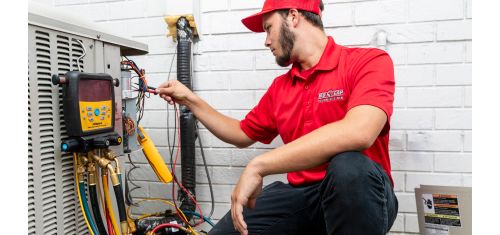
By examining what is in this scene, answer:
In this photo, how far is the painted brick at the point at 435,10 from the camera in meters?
1.57

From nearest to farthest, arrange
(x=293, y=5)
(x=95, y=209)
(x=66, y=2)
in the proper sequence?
1. (x=95, y=209)
2. (x=293, y=5)
3. (x=66, y=2)

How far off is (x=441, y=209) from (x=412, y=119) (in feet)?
1.33

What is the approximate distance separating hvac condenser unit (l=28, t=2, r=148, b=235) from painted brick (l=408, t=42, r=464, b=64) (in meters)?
1.25

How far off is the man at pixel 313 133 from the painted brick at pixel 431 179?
439mm

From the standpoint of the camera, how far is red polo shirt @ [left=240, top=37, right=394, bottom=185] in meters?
1.12

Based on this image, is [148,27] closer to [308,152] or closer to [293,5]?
[293,5]

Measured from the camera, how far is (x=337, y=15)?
168 centimetres

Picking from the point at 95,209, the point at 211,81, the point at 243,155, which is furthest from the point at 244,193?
the point at 211,81

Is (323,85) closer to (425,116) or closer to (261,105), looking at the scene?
(261,105)

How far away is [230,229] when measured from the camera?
1298 millimetres

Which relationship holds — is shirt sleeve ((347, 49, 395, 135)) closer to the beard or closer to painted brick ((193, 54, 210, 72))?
the beard

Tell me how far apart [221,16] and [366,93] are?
3.09ft

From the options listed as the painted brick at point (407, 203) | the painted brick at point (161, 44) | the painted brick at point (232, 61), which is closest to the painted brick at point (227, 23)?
the painted brick at point (232, 61)

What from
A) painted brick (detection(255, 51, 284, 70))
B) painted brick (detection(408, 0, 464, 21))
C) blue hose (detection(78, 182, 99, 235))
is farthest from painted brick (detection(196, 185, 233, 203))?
painted brick (detection(408, 0, 464, 21))
